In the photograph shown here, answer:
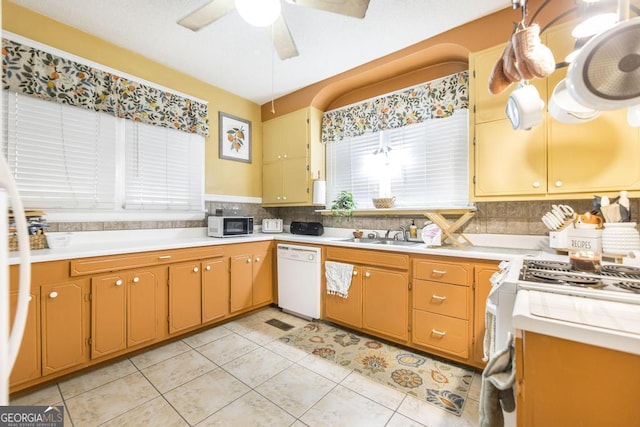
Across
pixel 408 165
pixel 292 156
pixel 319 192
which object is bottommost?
pixel 319 192

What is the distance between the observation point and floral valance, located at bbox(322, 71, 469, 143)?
249cm

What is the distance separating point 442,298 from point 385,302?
485 mm

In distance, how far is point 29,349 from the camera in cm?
172

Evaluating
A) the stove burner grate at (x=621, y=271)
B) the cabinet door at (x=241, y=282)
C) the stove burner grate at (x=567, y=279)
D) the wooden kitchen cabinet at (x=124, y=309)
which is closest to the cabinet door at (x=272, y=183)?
the cabinet door at (x=241, y=282)

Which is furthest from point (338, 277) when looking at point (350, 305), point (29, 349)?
point (29, 349)

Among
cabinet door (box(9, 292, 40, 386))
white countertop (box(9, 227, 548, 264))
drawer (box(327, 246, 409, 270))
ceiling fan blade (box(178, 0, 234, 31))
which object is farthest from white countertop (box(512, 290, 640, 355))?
cabinet door (box(9, 292, 40, 386))

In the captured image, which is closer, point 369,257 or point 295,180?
point 369,257

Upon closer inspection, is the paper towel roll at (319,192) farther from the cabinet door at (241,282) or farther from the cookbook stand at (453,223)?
the cookbook stand at (453,223)

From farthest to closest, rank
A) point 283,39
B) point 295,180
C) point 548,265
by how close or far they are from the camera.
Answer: point 295,180 → point 283,39 → point 548,265

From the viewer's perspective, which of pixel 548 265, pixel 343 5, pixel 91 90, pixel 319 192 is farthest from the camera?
pixel 319 192

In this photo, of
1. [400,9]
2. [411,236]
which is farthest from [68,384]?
[400,9]

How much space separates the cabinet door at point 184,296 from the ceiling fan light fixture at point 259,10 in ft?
6.53

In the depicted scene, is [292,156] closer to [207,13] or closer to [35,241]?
[207,13]

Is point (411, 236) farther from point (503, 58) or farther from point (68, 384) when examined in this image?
point (68, 384)
